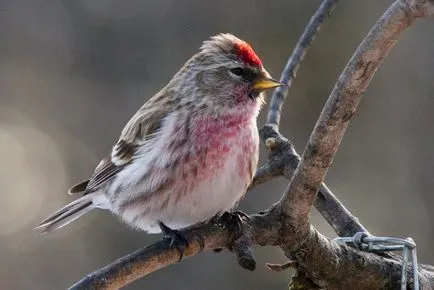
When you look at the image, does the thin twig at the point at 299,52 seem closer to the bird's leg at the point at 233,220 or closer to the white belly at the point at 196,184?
the white belly at the point at 196,184

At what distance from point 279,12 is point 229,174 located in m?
3.21

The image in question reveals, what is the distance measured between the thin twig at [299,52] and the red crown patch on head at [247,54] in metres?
0.21

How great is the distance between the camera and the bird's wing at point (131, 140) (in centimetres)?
233

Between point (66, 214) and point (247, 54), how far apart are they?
0.72 m

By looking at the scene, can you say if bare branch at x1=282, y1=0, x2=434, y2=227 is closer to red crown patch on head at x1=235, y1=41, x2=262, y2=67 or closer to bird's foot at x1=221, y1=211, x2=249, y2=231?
bird's foot at x1=221, y1=211, x2=249, y2=231

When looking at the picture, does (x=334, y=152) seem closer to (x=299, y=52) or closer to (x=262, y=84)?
(x=299, y=52)

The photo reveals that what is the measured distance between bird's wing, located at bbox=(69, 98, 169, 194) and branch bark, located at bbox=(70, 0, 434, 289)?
2.00 feet

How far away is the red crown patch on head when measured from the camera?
7.39ft

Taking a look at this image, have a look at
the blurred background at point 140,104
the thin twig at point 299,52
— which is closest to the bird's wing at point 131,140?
the thin twig at point 299,52

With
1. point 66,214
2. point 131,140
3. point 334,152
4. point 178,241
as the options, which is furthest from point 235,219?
point 66,214

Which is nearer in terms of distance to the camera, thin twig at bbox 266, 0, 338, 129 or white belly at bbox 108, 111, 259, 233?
thin twig at bbox 266, 0, 338, 129

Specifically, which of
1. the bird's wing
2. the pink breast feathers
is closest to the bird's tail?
the bird's wing

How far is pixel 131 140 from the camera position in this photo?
2430 mm

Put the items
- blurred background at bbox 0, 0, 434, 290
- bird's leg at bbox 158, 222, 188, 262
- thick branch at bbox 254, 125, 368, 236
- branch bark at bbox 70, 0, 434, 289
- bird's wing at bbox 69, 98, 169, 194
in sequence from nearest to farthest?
branch bark at bbox 70, 0, 434, 289 < bird's leg at bbox 158, 222, 188, 262 < thick branch at bbox 254, 125, 368, 236 < bird's wing at bbox 69, 98, 169, 194 < blurred background at bbox 0, 0, 434, 290
